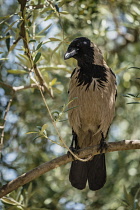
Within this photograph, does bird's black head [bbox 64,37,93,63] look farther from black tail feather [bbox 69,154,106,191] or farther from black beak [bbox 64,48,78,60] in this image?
black tail feather [bbox 69,154,106,191]

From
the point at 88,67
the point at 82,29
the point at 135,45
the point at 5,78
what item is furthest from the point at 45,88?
the point at 135,45

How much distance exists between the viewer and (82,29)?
14.4 feet

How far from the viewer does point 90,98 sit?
3516 millimetres

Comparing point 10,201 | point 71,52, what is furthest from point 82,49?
point 10,201

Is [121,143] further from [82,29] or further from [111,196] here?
[82,29]

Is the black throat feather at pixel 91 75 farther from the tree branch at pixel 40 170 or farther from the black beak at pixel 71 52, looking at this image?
the tree branch at pixel 40 170

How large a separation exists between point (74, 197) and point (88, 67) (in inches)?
55.4

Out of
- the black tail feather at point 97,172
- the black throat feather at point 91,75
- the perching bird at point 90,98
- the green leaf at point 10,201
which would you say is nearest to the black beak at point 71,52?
the perching bird at point 90,98

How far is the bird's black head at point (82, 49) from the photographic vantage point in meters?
3.44

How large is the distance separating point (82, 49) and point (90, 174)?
118 centimetres

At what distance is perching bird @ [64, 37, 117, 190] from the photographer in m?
3.52

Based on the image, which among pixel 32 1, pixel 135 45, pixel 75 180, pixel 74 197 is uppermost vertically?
pixel 32 1

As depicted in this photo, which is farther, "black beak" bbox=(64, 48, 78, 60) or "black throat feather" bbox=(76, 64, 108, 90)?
"black throat feather" bbox=(76, 64, 108, 90)

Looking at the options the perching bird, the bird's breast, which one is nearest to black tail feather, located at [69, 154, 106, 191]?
the perching bird
